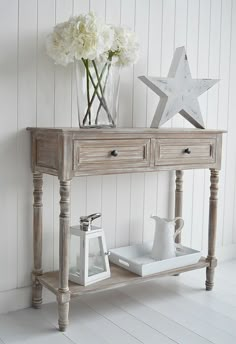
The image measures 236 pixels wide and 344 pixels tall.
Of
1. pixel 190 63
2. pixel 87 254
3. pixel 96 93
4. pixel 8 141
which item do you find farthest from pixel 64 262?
pixel 190 63

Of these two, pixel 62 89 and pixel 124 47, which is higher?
pixel 124 47

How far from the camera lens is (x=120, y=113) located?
2574mm

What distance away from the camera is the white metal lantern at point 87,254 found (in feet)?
7.16

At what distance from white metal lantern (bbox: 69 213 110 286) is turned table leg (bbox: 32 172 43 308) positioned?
6.1 inches

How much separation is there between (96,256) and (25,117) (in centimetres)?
74

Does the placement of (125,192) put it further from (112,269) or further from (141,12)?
(141,12)

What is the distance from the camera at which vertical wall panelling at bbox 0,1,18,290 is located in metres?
2.18

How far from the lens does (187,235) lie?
2.96 m

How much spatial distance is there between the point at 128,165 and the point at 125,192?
475 mm

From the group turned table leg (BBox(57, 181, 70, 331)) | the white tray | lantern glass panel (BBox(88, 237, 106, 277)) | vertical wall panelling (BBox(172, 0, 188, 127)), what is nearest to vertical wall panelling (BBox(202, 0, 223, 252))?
vertical wall panelling (BBox(172, 0, 188, 127))

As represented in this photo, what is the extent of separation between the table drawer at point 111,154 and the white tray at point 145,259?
496mm

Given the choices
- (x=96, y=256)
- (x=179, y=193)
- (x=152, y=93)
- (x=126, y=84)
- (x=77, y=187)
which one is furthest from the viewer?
(x=179, y=193)

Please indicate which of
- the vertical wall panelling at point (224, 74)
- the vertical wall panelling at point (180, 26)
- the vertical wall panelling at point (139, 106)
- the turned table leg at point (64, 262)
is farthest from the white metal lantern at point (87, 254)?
the vertical wall panelling at point (224, 74)

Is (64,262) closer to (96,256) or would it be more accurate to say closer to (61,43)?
(96,256)
